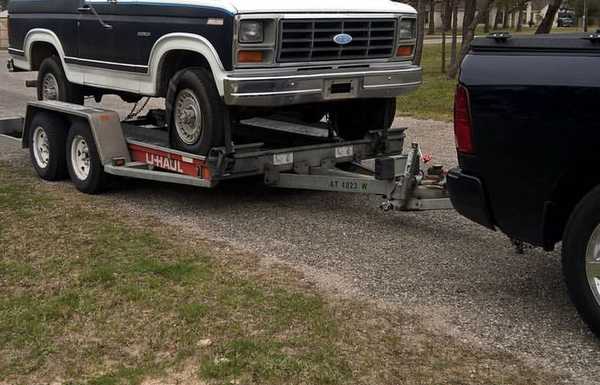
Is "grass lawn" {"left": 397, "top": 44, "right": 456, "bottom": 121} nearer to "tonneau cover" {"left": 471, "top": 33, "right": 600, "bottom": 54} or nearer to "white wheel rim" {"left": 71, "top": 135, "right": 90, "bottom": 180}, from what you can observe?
"white wheel rim" {"left": 71, "top": 135, "right": 90, "bottom": 180}

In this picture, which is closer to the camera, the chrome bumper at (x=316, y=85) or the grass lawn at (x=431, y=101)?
the chrome bumper at (x=316, y=85)

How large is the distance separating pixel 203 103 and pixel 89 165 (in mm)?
1715

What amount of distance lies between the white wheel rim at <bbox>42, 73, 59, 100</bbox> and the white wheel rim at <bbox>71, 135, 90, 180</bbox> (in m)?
1.22

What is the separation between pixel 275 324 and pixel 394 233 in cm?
200

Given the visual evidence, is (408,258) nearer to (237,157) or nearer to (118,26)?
(237,157)

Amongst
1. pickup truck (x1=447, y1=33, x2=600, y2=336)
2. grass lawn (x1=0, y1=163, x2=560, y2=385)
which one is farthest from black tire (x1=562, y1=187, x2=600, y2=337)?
grass lawn (x1=0, y1=163, x2=560, y2=385)

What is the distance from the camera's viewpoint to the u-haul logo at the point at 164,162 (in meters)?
6.65

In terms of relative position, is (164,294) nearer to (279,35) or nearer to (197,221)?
(197,221)

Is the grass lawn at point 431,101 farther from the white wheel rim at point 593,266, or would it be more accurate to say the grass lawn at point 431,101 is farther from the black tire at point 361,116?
the white wheel rim at point 593,266

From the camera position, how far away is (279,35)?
6.04 m

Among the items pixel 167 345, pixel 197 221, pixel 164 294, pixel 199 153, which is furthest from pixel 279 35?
pixel 167 345

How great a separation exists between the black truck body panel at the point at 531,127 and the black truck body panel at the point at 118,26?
7.79ft

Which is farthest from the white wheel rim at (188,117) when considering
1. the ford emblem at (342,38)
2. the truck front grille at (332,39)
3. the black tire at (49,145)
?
the black tire at (49,145)

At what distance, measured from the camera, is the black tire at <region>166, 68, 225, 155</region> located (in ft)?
20.5
